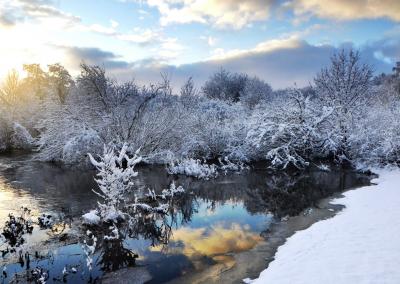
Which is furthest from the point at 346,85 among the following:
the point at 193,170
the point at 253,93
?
the point at 253,93

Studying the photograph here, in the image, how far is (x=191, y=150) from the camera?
23203 mm

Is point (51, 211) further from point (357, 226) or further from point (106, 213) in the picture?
point (357, 226)

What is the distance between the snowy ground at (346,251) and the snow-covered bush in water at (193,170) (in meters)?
8.27

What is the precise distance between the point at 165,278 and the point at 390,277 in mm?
3904

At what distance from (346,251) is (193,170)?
1188 cm

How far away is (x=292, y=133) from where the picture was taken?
855 inches

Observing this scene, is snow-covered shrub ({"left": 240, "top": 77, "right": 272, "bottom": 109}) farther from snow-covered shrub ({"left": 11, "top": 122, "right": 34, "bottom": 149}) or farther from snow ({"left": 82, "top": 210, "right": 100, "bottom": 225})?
snow ({"left": 82, "top": 210, "right": 100, "bottom": 225})

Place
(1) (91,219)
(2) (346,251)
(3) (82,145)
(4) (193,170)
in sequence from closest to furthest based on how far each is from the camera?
(2) (346,251) < (1) (91,219) < (4) (193,170) < (3) (82,145)

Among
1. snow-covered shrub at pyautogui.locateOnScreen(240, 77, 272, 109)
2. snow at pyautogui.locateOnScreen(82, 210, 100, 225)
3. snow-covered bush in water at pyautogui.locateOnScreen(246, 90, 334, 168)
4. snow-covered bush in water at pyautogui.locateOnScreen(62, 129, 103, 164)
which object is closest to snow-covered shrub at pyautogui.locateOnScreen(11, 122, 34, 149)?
snow-covered bush in water at pyautogui.locateOnScreen(62, 129, 103, 164)

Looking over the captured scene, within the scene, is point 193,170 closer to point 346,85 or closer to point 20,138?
point 346,85

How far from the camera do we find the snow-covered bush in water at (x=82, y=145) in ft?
67.9

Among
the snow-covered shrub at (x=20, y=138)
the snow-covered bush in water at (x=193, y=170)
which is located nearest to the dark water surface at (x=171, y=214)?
the snow-covered bush in water at (x=193, y=170)

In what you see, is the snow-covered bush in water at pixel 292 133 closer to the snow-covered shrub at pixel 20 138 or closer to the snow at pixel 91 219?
the snow at pixel 91 219

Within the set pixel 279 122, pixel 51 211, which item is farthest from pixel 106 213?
pixel 279 122
